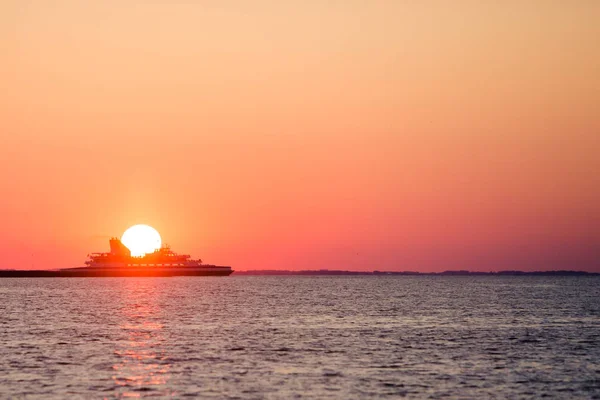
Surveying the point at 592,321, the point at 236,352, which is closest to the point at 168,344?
the point at 236,352

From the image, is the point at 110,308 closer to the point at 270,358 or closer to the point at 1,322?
the point at 1,322

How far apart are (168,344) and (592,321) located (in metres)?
47.8

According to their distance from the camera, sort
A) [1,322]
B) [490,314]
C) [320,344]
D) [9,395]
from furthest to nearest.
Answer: [490,314] → [1,322] → [320,344] → [9,395]

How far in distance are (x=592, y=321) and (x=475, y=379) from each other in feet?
162

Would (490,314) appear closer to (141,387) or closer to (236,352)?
(236,352)

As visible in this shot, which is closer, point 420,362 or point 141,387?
point 141,387

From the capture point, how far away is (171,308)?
11088 cm

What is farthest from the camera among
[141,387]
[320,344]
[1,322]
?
[1,322]

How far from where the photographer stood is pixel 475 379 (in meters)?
45.0

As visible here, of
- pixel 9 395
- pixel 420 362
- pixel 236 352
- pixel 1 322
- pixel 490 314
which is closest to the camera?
pixel 9 395

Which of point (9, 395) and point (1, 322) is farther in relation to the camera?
point (1, 322)

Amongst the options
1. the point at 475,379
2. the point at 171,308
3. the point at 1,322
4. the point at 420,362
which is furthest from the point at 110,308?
the point at 475,379

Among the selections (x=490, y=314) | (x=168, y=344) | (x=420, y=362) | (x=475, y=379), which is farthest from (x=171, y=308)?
(x=475, y=379)

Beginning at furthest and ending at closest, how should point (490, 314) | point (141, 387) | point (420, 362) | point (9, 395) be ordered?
1. point (490, 314)
2. point (420, 362)
3. point (141, 387)
4. point (9, 395)
